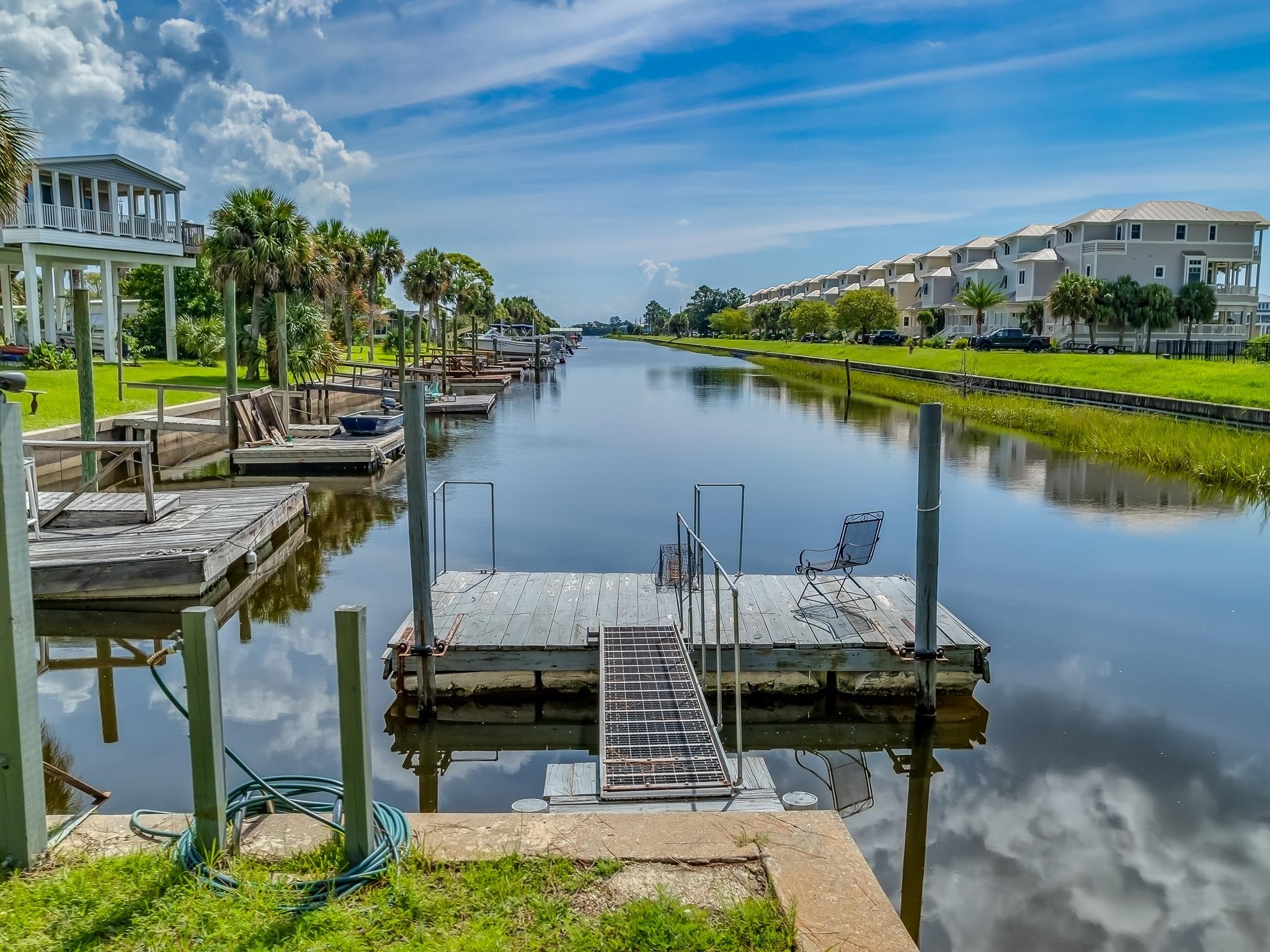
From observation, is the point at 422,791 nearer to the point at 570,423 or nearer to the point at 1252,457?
the point at 1252,457

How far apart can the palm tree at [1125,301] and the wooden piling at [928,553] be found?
58.2m

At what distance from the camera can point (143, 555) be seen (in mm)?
11539

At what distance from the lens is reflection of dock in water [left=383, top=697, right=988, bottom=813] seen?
835 cm

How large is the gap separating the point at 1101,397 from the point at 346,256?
35.6 m

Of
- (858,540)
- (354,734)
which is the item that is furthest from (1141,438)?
(354,734)

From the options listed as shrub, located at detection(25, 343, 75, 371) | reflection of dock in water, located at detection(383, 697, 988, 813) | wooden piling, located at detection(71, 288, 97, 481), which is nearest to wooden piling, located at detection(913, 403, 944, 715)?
reflection of dock in water, located at detection(383, 697, 988, 813)

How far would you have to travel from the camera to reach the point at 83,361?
1623 cm

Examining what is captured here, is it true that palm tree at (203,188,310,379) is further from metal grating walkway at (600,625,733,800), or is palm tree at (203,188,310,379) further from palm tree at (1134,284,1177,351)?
palm tree at (1134,284,1177,351)

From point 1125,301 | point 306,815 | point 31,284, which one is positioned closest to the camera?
point 306,815

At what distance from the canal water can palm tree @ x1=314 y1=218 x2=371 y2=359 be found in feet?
102

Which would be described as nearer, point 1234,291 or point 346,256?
point 346,256

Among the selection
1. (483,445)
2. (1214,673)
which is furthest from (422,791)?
(483,445)

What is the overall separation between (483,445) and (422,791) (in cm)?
2283

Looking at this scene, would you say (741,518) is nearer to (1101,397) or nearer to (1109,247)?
(1101,397)
